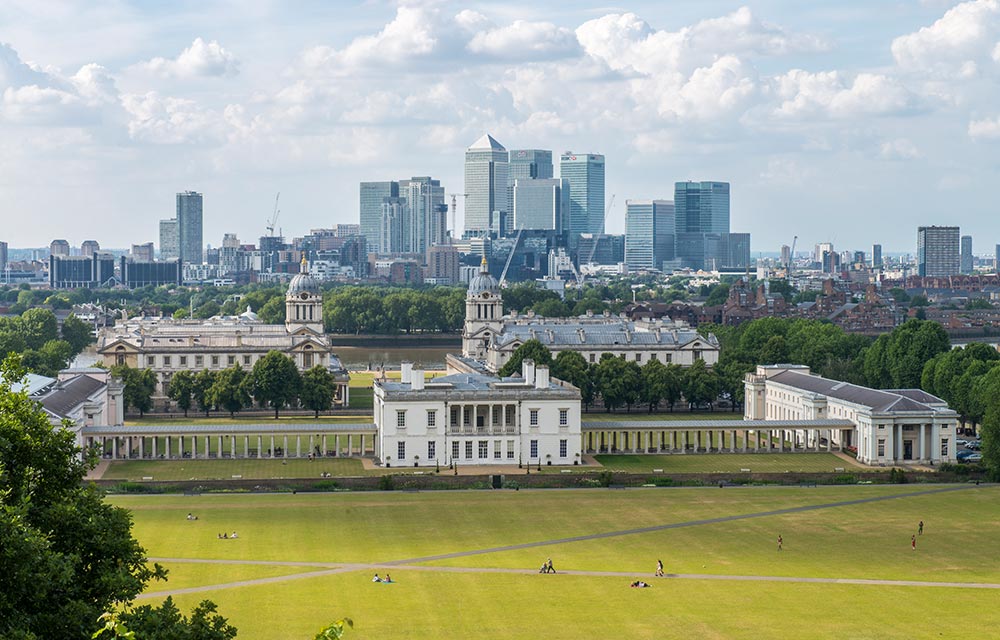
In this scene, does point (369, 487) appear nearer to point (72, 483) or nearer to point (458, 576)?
point (458, 576)

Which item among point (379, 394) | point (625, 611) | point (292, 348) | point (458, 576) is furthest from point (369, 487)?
point (292, 348)

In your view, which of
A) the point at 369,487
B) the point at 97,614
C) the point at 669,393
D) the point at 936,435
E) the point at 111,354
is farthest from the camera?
the point at 111,354

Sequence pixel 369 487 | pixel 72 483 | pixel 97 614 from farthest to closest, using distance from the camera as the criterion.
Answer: pixel 369 487
pixel 72 483
pixel 97 614

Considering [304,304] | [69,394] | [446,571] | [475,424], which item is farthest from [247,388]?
[446,571]

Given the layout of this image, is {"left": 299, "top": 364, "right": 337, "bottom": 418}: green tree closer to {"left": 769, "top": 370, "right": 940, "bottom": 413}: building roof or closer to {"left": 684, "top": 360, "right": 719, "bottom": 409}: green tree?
{"left": 684, "top": 360, "right": 719, "bottom": 409}: green tree

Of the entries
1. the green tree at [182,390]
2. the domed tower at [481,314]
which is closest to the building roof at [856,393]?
the green tree at [182,390]

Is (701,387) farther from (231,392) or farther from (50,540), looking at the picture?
(50,540)

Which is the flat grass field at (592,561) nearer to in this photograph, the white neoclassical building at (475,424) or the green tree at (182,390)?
the white neoclassical building at (475,424)
